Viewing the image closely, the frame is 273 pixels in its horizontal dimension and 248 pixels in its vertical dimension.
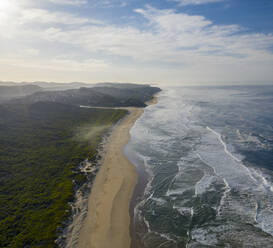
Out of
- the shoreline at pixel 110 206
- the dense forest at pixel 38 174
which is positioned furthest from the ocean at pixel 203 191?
the dense forest at pixel 38 174

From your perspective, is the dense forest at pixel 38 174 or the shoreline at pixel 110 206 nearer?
the shoreline at pixel 110 206

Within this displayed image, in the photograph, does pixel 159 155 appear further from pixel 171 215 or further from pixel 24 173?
pixel 24 173

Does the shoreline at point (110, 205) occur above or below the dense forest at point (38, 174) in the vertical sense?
below

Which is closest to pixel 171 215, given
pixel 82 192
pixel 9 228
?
pixel 82 192

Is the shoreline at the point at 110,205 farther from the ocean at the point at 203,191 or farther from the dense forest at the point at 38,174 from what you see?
the dense forest at the point at 38,174

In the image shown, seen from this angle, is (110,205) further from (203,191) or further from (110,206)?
(203,191)
